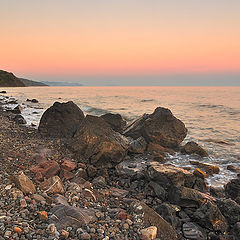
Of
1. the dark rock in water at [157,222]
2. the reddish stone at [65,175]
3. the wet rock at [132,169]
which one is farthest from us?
the wet rock at [132,169]

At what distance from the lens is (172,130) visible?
516 inches

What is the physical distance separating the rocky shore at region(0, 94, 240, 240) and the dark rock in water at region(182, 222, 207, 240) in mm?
23

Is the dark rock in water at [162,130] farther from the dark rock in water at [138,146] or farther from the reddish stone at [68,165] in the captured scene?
the reddish stone at [68,165]

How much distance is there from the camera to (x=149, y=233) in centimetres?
443

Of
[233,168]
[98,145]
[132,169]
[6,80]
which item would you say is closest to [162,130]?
[233,168]

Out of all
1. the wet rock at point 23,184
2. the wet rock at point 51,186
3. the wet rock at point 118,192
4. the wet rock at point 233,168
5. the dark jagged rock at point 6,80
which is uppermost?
the dark jagged rock at point 6,80

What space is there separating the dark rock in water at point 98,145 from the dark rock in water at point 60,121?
10.4ft

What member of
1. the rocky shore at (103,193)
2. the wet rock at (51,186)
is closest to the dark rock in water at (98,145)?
the rocky shore at (103,193)

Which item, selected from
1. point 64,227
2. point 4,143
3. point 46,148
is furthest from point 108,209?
point 4,143

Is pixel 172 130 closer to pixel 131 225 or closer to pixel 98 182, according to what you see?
pixel 98 182

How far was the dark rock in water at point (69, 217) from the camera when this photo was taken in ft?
14.0

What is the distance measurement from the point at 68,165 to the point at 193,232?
4.77m

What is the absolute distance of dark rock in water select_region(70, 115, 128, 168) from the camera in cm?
910

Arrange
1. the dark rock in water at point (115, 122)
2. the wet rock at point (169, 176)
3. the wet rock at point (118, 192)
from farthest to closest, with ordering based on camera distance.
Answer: the dark rock in water at point (115, 122) → the wet rock at point (169, 176) → the wet rock at point (118, 192)
